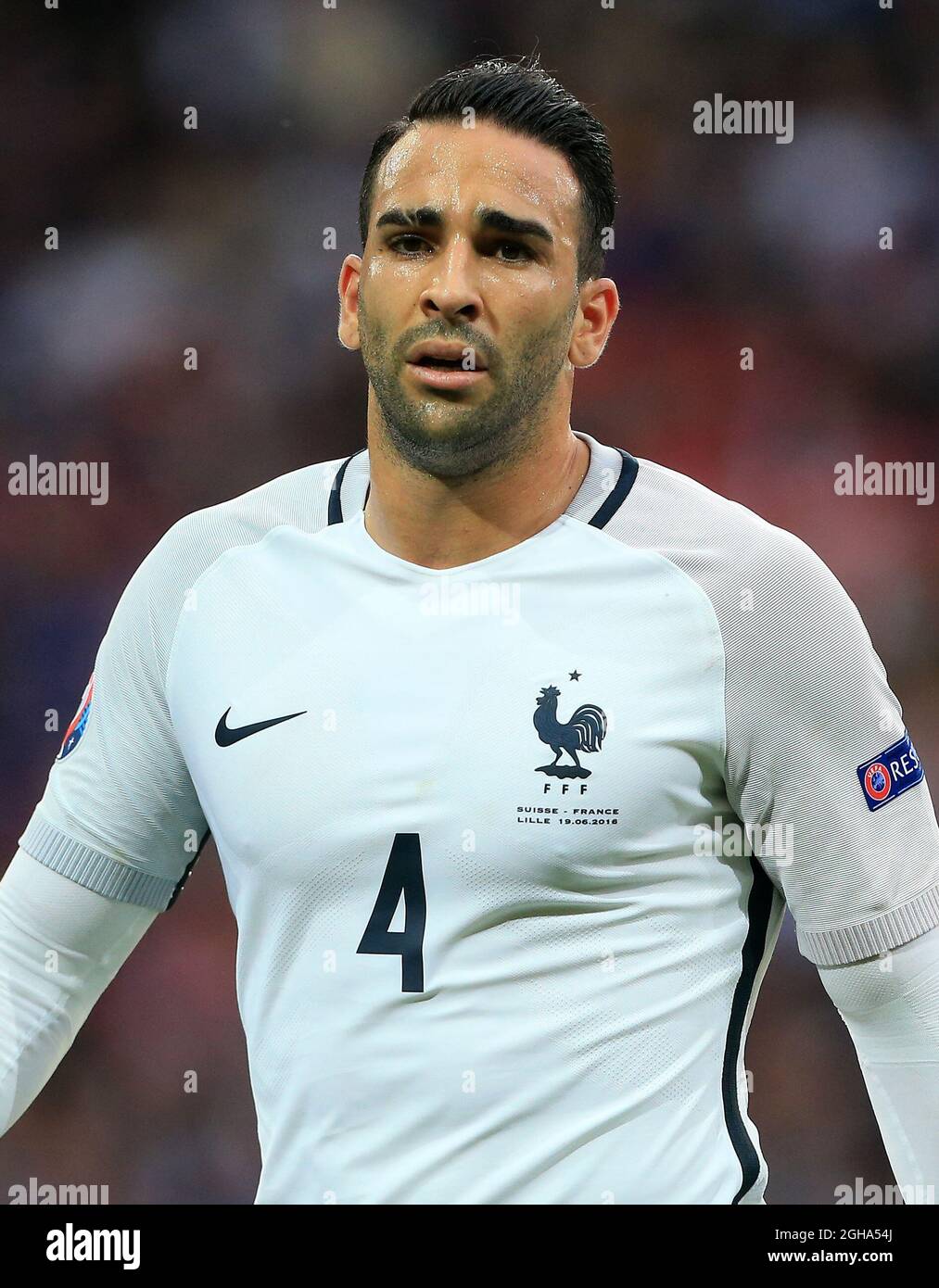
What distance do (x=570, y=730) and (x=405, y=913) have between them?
11.5 inches

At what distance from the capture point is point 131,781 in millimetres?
2158

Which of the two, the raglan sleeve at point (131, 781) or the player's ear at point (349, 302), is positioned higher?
the player's ear at point (349, 302)

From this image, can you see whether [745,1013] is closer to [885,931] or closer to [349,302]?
[885,931]

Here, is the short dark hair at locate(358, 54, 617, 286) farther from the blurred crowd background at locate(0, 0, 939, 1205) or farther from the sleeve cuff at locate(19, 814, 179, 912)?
the blurred crowd background at locate(0, 0, 939, 1205)

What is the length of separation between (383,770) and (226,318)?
7.86 ft

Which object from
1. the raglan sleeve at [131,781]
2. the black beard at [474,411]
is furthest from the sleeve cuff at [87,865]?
the black beard at [474,411]

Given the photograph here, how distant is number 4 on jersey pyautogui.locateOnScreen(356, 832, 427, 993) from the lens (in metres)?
1.91

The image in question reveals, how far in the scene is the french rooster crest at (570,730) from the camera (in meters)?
A: 1.93

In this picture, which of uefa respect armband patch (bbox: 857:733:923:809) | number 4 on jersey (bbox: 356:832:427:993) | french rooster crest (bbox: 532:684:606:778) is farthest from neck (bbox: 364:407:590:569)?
uefa respect armband patch (bbox: 857:733:923:809)

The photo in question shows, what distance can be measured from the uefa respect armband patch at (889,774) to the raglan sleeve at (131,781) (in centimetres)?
87

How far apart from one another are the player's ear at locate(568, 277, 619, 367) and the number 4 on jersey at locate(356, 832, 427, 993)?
26.7 inches

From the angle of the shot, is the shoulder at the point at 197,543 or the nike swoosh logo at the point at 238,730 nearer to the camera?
the nike swoosh logo at the point at 238,730
